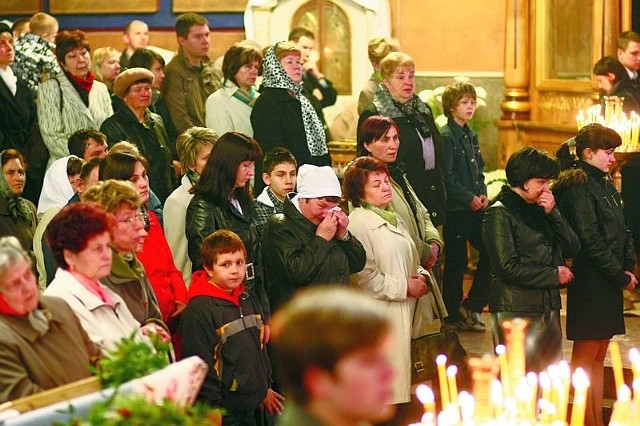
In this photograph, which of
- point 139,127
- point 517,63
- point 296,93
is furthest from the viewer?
point 517,63

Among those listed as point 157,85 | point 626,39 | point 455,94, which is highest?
point 626,39

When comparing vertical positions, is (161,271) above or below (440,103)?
below

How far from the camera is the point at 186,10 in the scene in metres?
15.0

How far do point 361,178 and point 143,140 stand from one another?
1.73 m

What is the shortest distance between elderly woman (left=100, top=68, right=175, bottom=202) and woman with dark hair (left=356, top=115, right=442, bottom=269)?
4.28ft

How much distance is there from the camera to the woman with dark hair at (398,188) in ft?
26.3

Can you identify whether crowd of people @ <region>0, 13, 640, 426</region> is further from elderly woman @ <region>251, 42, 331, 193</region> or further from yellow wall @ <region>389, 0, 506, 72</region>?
yellow wall @ <region>389, 0, 506, 72</region>

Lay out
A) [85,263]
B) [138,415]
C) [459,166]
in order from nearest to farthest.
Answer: [138,415] < [85,263] < [459,166]

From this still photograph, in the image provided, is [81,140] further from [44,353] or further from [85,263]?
[44,353]

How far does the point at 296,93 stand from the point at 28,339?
453cm

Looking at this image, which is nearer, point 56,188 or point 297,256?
point 297,256

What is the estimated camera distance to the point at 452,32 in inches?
546

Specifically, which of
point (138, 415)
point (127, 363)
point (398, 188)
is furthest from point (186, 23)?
point (138, 415)

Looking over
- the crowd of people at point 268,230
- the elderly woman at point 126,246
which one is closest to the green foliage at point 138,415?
the crowd of people at point 268,230
